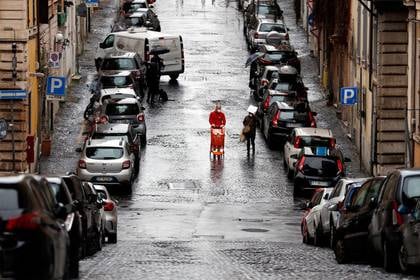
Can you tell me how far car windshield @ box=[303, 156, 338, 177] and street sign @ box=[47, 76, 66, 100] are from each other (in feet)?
25.2

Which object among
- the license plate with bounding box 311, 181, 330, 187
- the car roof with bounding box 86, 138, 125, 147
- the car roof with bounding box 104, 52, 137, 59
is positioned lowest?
the license plate with bounding box 311, 181, 330, 187

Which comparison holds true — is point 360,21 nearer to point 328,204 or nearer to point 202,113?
point 202,113

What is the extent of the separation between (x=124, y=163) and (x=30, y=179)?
1146 inches

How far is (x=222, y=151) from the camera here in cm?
5488

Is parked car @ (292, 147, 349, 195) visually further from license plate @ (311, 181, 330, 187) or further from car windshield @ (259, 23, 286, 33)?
car windshield @ (259, 23, 286, 33)

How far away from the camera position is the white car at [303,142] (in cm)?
5083

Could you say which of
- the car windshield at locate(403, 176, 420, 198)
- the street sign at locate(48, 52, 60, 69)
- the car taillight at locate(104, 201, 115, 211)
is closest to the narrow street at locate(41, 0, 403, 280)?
the car taillight at locate(104, 201, 115, 211)

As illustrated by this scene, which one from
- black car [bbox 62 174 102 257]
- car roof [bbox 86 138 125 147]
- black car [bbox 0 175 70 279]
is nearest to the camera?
black car [bbox 0 175 70 279]

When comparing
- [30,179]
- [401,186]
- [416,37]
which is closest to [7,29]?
[416,37]

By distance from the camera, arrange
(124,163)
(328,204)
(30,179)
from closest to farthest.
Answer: (30,179) < (328,204) < (124,163)

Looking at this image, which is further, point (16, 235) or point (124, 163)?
point (124, 163)

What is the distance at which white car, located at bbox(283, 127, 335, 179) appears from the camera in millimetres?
50834

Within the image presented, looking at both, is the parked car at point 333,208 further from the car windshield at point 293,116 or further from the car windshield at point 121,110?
the car windshield at point 121,110

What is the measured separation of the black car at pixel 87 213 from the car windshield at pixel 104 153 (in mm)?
17587
